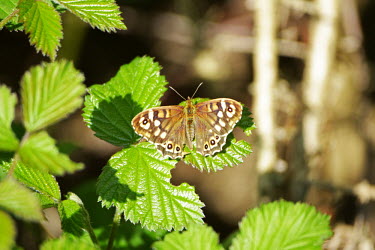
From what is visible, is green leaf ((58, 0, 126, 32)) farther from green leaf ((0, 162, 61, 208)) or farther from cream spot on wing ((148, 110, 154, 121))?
green leaf ((0, 162, 61, 208))

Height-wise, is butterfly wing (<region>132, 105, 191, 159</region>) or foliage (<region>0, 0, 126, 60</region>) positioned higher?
foliage (<region>0, 0, 126, 60</region>)

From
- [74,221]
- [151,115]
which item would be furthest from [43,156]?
[151,115]

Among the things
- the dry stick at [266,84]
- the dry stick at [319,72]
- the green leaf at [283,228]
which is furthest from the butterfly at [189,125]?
the dry stick at [319,72]

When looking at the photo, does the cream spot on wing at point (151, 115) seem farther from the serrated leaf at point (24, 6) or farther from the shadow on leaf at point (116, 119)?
the serrated leaf at point (24, 6)

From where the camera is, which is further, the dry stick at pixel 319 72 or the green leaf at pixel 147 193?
the dry stick at pixel 319 72

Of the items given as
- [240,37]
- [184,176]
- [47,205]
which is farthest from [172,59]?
[47,205]

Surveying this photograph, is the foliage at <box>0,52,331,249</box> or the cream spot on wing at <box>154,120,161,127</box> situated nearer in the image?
the foliage at <box>0,52,331,249</box>

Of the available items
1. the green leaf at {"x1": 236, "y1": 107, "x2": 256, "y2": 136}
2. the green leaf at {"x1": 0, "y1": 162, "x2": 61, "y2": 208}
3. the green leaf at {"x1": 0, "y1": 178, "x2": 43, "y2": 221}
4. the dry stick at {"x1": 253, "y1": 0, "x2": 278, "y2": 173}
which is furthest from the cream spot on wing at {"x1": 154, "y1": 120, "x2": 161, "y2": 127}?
the dry stick at {"x1": 253, "y1": 0, "x2": 278, "y2": 173}
